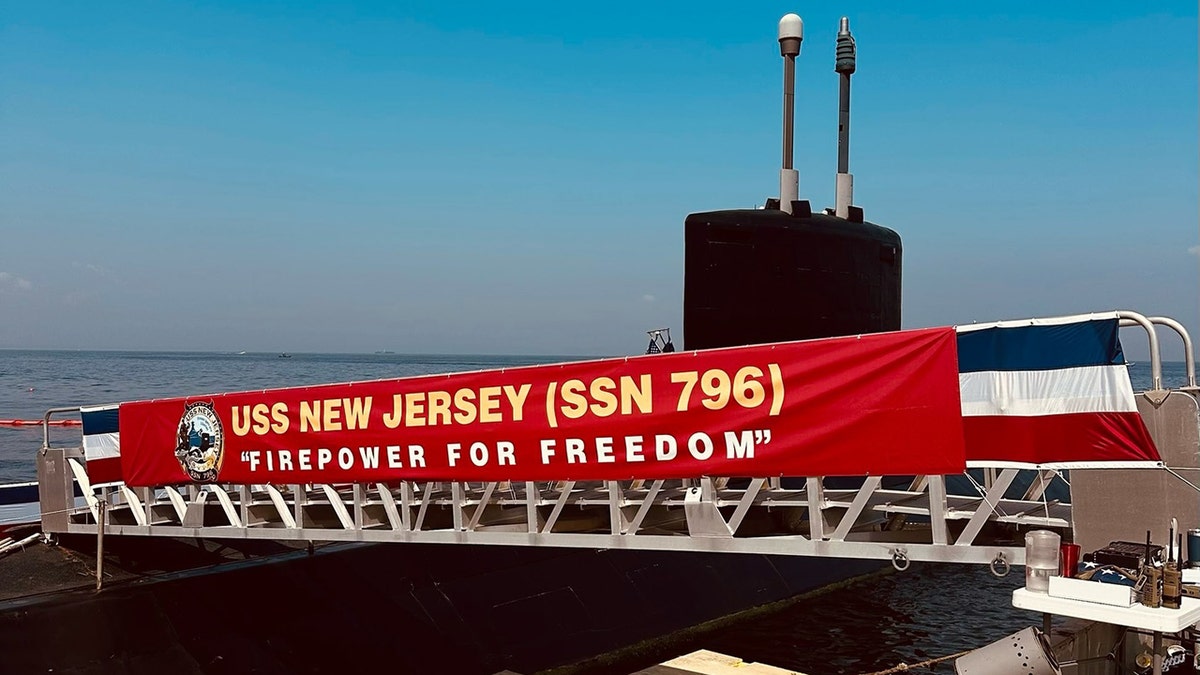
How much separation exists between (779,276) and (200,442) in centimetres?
916

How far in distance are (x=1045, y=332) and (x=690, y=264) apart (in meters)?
8.93

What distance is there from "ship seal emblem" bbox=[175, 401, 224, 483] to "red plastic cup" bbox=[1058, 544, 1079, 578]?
10.3 meters

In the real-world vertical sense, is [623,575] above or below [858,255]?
below

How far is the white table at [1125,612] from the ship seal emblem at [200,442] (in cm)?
1016

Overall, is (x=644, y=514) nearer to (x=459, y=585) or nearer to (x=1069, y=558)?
(x=1069, y=558)

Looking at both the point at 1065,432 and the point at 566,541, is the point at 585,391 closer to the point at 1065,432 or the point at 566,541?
the point at 566,541

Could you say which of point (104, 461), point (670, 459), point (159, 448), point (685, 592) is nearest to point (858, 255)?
point (685, 592)

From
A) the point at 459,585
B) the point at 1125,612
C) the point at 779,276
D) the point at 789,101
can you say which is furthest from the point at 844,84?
the point at 1125,612

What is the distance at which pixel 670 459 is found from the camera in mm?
9719

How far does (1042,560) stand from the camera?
7.86m

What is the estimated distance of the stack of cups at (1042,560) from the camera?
786cm

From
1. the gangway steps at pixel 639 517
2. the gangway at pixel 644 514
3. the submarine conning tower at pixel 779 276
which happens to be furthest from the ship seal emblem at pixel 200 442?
the submarine conning tower at pixel 779 276

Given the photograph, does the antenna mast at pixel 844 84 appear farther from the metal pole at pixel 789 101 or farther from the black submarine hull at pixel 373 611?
the black submarine hull at pixel 373 611

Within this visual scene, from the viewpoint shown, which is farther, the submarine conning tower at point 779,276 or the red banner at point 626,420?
the submarine conning tower at point 779,276
